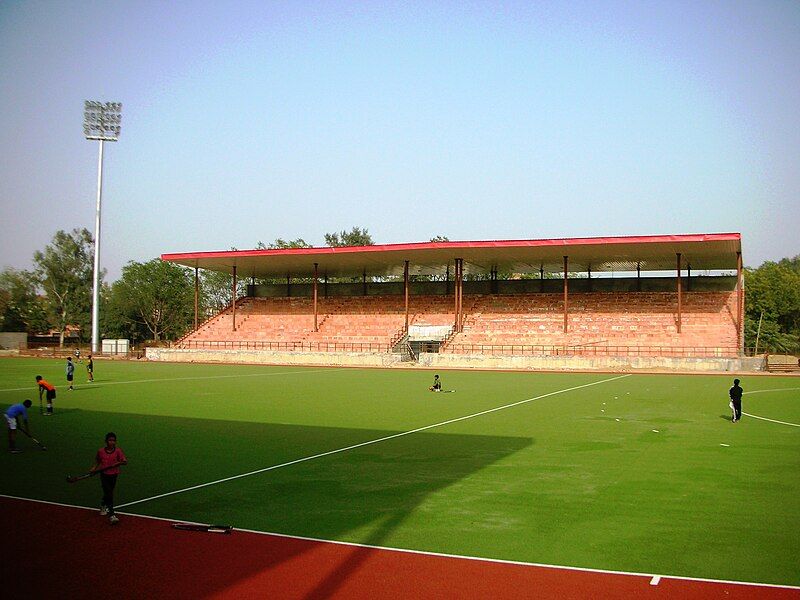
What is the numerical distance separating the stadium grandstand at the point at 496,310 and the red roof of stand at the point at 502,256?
0.12 meters

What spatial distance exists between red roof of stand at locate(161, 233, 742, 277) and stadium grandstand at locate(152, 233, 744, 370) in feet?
0.40

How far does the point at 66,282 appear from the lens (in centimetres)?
9588

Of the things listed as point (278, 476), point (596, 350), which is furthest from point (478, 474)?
point (596, 350)

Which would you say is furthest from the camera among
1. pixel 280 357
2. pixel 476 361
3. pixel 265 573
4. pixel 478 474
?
pixel 280 357

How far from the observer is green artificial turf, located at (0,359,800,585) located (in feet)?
29.8

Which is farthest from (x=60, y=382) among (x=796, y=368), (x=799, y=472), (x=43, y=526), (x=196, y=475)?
(x=796, y=368)

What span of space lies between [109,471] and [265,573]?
3.28 meters

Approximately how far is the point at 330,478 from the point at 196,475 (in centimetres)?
240

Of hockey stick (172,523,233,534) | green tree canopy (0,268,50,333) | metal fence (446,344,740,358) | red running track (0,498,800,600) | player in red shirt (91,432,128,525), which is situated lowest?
red running track (0,498,800,600)

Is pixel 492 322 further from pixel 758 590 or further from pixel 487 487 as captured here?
pixel 758 590

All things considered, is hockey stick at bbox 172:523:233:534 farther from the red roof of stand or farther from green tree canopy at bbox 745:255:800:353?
green tree canopy at bbox 745:255:800:353

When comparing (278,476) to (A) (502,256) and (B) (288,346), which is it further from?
(B) (288,346)

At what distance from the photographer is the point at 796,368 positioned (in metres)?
46.0

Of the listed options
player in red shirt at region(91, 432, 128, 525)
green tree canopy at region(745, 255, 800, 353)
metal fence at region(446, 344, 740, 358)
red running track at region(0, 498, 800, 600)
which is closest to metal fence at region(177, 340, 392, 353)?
metal fence at region(446, 344, 740, 358)
